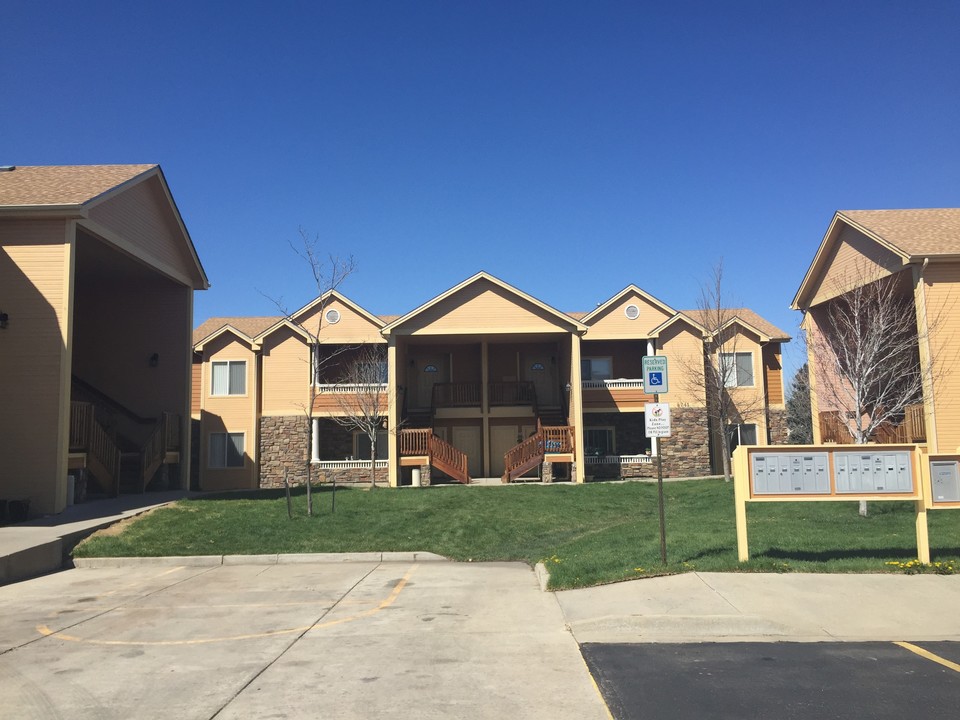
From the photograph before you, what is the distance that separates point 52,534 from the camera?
13727 mm

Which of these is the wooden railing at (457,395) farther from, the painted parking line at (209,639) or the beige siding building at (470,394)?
the painted parking line at (209,639)

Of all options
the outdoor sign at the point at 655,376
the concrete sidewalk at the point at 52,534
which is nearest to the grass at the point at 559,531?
the concrete sidewalk at the point at 52,534

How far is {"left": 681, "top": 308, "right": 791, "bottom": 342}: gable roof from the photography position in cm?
2997

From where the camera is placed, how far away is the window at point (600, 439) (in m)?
31.7

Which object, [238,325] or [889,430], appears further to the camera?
[238,325]

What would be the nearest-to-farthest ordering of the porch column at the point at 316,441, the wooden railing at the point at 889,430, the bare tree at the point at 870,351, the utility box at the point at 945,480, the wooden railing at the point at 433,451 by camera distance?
1. the utility box at the point at 945,480
2. the bare tree at the point at 870,351
3. the wooden railing at the point at 889,430
4. the wooden railing at the point at 433,451
5. the porch column at the point at 316,441

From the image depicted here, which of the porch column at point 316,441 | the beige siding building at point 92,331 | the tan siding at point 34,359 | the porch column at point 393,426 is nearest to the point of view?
the tan siding at point 34,359

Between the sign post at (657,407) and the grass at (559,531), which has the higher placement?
the sign post at (657,407)

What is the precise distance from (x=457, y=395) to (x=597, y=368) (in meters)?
6.46

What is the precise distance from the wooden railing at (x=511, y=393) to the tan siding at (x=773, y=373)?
10.5 metres

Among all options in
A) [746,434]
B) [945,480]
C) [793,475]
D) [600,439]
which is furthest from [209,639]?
[746,434]

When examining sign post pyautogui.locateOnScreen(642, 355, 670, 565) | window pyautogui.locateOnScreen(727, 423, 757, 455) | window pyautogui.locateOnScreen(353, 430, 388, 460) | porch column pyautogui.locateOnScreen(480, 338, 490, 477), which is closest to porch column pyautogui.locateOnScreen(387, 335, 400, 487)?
window pyautogui.locateOnScreen(353, 430, 388, 460)

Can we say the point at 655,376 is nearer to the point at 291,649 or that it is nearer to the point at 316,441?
the point at 291,649

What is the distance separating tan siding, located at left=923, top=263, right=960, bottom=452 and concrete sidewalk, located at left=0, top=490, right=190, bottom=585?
65.4 feet
